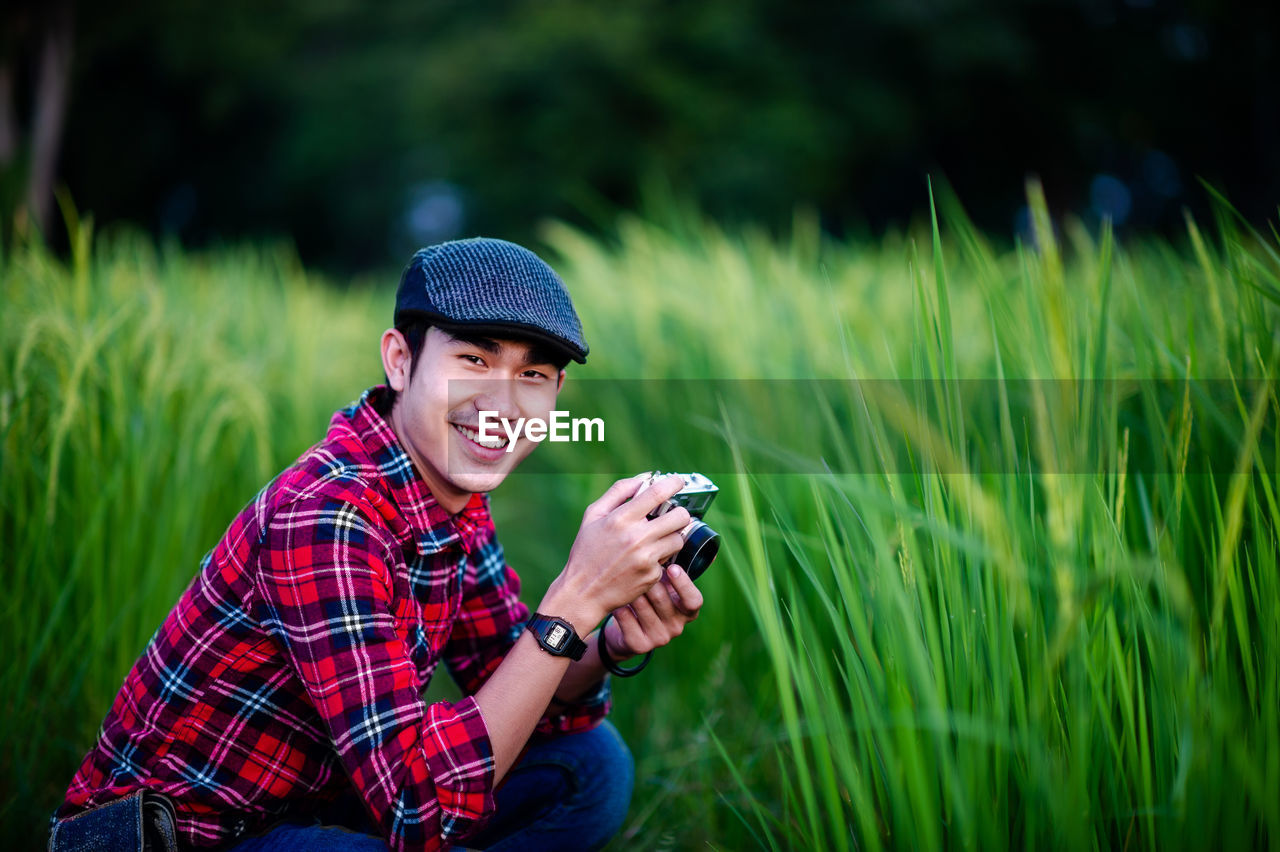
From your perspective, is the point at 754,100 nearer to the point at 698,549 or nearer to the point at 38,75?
the point at 38,75

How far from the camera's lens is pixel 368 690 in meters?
1.02

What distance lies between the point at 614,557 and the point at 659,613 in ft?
0.68

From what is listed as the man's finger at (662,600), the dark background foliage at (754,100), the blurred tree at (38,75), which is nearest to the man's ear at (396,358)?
the man's finger at (662,600)

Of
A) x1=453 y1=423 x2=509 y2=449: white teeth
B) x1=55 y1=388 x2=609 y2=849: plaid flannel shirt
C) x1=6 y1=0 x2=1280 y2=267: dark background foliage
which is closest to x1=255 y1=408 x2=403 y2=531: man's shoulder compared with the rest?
x1=55 y1=388 x2=609 y2=849: plaid flannel shirt

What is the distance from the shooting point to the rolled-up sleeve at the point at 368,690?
101 centimetres

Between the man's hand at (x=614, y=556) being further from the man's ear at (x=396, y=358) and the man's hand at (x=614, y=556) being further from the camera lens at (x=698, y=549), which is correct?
the man's ear at (x=396, y=358)

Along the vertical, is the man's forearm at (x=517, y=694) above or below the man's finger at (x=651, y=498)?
below

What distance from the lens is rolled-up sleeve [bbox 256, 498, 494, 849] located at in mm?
1008

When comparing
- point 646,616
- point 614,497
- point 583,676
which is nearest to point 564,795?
point 583,676

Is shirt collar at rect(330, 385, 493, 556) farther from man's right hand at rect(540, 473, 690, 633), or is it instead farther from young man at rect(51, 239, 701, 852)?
man's right hand at rect(540, 473, 690, 633)

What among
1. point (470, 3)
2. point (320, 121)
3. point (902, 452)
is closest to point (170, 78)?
point (320, 121)

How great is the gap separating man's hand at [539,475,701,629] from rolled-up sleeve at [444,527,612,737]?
0.43 metres

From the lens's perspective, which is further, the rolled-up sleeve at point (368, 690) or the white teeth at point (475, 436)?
the white teeth at point (475, 436)

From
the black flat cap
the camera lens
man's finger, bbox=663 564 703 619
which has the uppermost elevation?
the black flat cap
